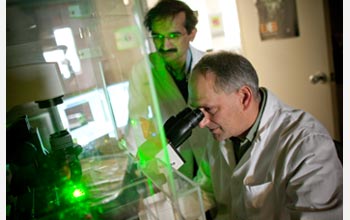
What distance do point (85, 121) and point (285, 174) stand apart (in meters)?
0.76

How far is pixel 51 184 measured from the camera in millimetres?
769

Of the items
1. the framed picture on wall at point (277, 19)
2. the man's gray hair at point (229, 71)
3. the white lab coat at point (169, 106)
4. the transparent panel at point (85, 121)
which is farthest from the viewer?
the framed picture on wall at point (277, 19)

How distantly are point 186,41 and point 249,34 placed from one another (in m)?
0.92

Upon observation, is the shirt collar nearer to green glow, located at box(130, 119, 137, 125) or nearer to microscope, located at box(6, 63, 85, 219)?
green glow, located at box(130, 119, 137, 125)

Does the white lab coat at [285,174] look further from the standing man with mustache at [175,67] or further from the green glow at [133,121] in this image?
the green glow at [133,121]

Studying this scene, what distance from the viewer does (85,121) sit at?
112cm

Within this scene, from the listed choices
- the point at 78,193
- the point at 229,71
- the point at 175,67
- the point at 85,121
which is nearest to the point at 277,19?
the point at 175,67

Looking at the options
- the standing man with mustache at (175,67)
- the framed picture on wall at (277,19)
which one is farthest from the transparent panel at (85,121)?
the framed picture on wall at (277,19)

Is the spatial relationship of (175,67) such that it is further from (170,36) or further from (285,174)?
(285,174)

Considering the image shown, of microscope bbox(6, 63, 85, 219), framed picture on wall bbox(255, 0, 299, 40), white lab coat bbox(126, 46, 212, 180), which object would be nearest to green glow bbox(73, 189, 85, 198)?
microscope bbox(6, 63, 85, 219)

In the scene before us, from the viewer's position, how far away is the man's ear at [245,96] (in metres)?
0.95

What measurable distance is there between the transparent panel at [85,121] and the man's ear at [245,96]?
333 millimetres

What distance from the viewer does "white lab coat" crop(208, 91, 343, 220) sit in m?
0.77
